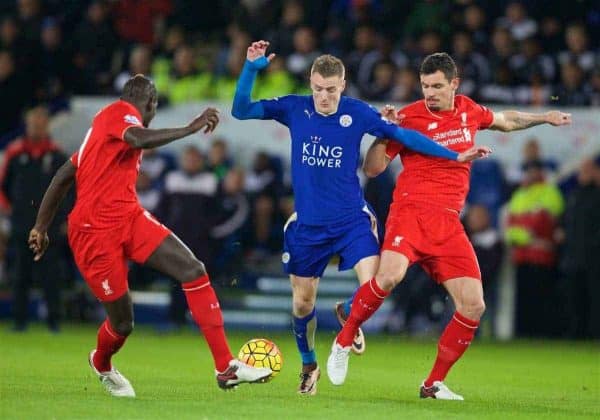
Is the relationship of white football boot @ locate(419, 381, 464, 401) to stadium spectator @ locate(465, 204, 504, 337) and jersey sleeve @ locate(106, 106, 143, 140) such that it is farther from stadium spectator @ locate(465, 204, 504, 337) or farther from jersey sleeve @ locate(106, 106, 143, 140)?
stadium spectator @ locate(465, 204, 504, 337)

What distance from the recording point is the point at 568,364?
15.3 m

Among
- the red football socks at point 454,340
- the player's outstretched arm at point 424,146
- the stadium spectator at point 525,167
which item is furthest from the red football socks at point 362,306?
the stadium spectator at point 525,167

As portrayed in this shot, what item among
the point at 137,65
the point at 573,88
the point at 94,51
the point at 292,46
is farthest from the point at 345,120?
the point at 94,51

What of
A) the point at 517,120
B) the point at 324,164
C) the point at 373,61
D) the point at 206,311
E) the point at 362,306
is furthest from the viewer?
the point at 373,61

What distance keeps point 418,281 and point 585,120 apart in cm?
312

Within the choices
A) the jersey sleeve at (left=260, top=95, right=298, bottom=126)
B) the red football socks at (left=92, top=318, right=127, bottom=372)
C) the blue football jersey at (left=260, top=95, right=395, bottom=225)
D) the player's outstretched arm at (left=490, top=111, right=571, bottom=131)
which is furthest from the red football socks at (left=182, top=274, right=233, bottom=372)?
the player's outstretched arm at (left=490, top=111, right=571, bottom=131)

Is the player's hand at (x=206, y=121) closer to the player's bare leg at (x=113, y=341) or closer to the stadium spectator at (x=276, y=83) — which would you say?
the player's bare leg at (x=113, y=341)

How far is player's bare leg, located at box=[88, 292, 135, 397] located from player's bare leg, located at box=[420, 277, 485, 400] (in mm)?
2329

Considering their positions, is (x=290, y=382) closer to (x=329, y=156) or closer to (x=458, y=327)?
(x=458, y=327)

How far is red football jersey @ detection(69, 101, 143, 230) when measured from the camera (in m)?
10.4

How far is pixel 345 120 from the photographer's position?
1095cm

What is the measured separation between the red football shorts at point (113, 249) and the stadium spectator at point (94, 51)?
437 inches

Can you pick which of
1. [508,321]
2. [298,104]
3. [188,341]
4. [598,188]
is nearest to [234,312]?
[188,341]

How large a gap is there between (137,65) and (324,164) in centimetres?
1019
